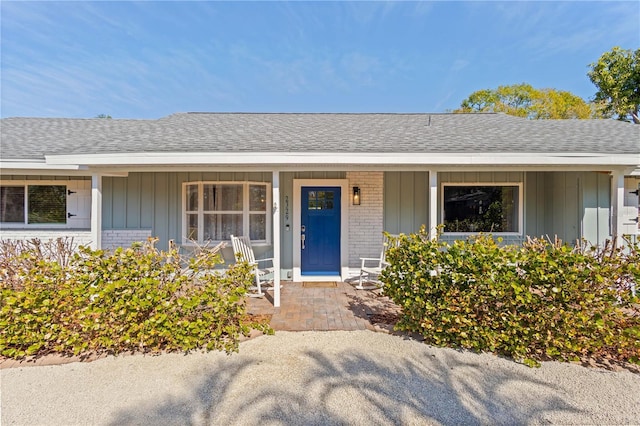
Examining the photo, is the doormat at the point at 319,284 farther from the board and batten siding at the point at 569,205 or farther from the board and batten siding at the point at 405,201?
the board and batten siding at the point at 569,205

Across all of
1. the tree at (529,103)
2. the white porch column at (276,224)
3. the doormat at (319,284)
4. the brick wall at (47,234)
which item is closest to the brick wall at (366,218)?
the doormat at (319,284)

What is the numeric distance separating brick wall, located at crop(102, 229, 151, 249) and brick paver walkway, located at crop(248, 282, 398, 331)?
293cm

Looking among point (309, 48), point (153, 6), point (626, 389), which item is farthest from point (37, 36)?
point (626, 389)

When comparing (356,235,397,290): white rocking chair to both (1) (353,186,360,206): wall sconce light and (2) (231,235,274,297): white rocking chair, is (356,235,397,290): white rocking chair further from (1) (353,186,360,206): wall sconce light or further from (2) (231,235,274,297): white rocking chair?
(2) (231,235,274,297): white rocking chair

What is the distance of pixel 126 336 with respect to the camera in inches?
126

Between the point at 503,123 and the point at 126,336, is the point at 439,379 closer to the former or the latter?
the point at 126,336

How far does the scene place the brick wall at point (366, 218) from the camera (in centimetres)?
651

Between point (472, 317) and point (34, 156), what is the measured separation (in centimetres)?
777

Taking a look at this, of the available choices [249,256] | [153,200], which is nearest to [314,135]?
[249,256]

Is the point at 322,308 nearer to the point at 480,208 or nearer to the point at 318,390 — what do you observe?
the point at 318,390

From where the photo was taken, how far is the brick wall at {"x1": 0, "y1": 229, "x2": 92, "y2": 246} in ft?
19.7

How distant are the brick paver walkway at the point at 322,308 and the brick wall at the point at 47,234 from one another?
3.81 metres

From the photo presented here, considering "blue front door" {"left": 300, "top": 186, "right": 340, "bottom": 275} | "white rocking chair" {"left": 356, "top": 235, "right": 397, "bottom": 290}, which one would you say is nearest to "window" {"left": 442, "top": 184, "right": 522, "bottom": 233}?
"white rocking chair" {"left": 356, "top": 235, "right": 397, "bottom": 290}

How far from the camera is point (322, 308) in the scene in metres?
4.85
